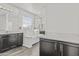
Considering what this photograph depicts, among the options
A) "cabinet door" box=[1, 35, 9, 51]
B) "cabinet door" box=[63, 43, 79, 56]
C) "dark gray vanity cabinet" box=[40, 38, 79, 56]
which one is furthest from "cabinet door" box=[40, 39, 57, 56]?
"cabinet door" box=[1, 35, 9, 51]

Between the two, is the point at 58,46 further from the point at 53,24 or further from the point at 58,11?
the point at 58,11

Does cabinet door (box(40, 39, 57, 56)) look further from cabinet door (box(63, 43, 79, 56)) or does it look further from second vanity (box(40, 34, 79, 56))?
cabinet door (box(63, 43, 79, 56))

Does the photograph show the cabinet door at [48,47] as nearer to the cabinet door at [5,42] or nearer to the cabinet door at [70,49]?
the cabinet door at [70,49]

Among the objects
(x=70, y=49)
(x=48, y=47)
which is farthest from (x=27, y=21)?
(x=70, y=49)

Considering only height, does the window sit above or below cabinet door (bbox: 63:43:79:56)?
above

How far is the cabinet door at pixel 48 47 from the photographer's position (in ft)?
4.25

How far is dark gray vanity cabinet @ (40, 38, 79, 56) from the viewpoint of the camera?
1075 mm

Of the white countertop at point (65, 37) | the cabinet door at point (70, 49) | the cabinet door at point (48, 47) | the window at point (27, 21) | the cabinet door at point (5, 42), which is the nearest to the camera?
the cabinet door at point (70, 49)

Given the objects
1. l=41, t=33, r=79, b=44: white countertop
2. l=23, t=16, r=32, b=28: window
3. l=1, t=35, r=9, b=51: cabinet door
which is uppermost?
l=23, t=16, r=32, b=28: window

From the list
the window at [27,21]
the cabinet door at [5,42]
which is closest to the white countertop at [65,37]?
the window at [27,21]

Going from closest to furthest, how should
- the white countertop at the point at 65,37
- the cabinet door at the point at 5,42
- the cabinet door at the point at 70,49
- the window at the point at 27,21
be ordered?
the cabinet door at the point at 70,49 → the white countertop at the point at 65,37 → the window at the point at 27,21 → the cabinet door at the point at 5,42

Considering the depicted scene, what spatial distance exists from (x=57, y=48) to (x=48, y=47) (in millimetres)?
196

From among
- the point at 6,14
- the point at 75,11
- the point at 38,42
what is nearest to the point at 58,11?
the point at 75,11

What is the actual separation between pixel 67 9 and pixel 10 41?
6.02 ft
